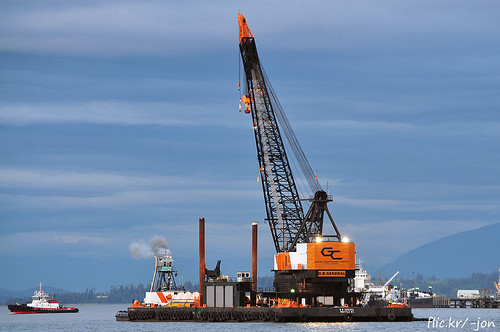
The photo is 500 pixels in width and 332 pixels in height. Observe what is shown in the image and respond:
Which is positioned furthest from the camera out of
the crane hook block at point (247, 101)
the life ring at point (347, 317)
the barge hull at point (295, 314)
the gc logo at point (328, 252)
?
the crane hook block at point (247, 101)

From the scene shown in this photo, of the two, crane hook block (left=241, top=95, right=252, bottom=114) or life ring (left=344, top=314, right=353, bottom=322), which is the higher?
crane hook block (left=241, top=95, right=252, bottom=114)

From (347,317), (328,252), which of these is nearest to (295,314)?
(347,317)

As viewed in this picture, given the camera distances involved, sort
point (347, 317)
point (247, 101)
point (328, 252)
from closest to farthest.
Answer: point (347, 317) < point (328, 252) < point (247, 101)

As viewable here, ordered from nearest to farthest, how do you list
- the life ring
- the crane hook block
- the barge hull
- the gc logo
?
the barge hull → the life ring → the gc logo → the crane hook block

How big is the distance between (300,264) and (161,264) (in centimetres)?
3131

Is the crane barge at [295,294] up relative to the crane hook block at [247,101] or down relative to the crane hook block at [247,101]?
down

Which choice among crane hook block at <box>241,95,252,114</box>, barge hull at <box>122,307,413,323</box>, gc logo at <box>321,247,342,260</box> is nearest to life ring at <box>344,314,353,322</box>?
barge hull at <box>122,307,413,323</box>

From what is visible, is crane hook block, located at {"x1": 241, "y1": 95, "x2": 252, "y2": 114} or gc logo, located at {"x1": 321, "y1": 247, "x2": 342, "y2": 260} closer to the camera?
gc logo, located at {"x1": 321, "y1": 247, "x2": 342, "y2": 260}

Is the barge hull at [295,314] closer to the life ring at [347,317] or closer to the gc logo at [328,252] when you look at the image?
the life ring at [347,317]

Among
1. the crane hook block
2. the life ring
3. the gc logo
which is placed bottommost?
the life ring

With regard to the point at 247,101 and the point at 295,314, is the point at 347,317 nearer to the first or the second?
the point at 295,314

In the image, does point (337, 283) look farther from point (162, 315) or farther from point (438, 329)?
point (162, 315)

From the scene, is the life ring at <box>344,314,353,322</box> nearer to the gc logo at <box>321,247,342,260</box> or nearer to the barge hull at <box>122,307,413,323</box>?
the barge hull at <box>122,307,413,323</box>

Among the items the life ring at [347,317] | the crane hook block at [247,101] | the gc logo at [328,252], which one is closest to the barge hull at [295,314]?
the life ring at [347,317]
